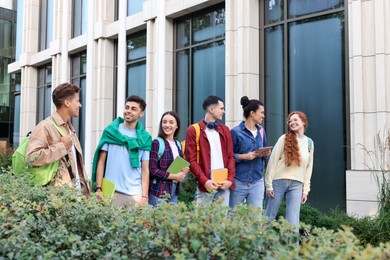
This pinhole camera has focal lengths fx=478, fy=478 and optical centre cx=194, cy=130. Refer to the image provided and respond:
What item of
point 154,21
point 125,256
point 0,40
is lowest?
point 125,256

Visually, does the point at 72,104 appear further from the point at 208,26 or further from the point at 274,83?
the point at 208,26

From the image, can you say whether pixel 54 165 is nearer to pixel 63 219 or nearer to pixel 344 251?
pixel 63 219

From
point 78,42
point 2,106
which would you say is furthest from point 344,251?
point 2,106

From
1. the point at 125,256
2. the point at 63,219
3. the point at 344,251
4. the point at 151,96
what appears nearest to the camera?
the point at 344,251

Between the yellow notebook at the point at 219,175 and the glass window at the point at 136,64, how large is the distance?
942 cm

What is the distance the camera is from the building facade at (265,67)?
8.63 m

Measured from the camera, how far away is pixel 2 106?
27.3 meters

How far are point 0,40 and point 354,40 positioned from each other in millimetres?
24253

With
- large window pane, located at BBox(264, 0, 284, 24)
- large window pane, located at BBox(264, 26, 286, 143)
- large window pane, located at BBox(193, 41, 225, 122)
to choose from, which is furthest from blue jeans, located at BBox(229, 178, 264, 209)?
large window pane, located at BBox(193, 41, 225, 122)

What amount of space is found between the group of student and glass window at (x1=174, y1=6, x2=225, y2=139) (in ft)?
20.0

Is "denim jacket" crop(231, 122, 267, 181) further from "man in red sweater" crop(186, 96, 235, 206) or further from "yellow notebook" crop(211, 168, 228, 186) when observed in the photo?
"yellow notebook" crop(211, 168, 228, 186)

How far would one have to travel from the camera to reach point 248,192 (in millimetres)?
5977

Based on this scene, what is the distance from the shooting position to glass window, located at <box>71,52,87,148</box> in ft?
58.4

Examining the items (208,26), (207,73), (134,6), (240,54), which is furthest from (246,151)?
(134,6)
